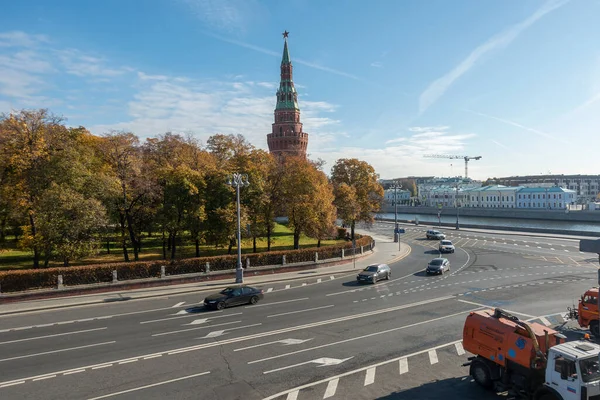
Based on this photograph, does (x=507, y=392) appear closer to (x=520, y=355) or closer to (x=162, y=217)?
(x=520, y=355)

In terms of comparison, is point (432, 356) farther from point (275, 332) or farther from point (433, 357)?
point (275, 332)

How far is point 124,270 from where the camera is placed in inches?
1195

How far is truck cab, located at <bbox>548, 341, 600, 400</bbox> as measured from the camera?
10.3 metres

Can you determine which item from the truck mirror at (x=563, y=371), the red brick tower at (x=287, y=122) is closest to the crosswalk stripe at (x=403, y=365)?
the truck mirror at (x=563, y=371)

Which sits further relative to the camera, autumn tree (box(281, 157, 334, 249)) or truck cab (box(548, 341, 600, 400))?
autumn tree (box(281, 157, 334, 249))

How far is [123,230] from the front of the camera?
3669 cm

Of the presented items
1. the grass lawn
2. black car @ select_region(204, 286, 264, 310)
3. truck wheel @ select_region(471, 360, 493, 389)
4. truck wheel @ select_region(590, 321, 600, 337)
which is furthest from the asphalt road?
the grass lawn

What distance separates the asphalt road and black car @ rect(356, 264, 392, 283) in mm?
943

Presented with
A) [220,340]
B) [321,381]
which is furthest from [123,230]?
[321,381]

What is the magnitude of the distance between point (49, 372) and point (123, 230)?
2322 centimetres

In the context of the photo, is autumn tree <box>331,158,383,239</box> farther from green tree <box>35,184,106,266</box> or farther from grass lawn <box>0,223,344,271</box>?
green tree <box>35,184,106,266</box>

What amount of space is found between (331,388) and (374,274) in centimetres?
1962

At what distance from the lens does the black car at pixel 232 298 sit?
24469 mm

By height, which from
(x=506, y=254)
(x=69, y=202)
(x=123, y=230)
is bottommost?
(x=506, y=254)
